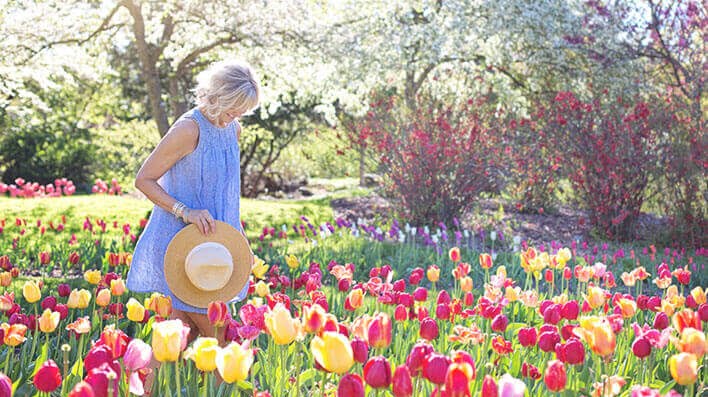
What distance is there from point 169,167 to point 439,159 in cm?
540

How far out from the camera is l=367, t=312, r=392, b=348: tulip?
1.66 metres

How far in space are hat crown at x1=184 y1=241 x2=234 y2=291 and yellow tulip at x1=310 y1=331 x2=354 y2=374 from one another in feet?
3.67

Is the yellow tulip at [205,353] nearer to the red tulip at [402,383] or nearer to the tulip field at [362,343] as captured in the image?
the tulip field at [362,343]

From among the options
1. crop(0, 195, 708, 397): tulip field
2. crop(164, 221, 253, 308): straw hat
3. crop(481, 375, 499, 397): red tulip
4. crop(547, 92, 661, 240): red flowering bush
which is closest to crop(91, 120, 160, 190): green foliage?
crop(547, 92, 661, 240): red flowering bush

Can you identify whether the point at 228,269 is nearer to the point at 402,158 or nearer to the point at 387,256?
the point at 387,256

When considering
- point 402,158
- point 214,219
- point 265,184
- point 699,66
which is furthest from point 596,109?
point 265,184

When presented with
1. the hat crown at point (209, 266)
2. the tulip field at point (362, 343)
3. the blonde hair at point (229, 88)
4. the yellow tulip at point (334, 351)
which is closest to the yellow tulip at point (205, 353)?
the tulip field at point (362, 343)

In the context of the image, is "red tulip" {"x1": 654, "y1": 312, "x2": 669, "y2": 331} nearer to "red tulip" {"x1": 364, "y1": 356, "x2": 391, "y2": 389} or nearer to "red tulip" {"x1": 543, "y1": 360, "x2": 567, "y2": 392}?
"red tulip" {"x1": 543, "y1": 360, "x2": 567, "y2": 392}

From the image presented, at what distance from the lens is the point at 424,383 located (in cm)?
200

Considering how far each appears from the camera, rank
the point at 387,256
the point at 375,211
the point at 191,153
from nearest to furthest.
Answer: the point at 191,153, the point at 387,256, the point at 375,211

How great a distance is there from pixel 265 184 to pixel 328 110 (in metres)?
4.87

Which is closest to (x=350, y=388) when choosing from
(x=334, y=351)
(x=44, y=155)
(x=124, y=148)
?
(x=334, y=351)

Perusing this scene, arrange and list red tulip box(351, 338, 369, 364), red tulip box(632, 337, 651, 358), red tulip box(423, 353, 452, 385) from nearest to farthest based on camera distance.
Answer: red tulip box(423, 353, 452, 385), red tulip box(351, 338, 369, 364), red tulip box(632, 337, 651, 358)

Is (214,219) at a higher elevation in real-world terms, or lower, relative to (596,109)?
lower
